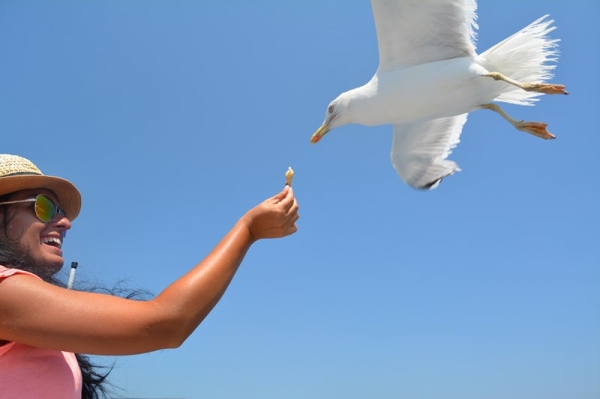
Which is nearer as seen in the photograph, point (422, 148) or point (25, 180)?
point (25, 180)

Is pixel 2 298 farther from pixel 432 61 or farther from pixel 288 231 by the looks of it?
pixel 432 61

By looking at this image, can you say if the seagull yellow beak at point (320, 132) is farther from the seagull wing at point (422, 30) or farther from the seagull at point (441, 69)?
the seagull wing at point (422, 30)

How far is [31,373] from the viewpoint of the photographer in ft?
4.35

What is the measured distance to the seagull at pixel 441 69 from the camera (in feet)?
16.9

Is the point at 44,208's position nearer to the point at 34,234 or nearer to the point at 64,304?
the point at 34,234

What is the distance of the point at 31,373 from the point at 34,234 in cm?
43

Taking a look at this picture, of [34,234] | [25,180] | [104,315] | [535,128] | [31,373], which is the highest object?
[535,128]

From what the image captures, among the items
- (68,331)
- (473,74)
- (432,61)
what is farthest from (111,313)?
(432,61)

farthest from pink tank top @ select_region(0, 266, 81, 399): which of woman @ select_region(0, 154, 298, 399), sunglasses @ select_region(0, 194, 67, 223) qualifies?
sunglasses @ select_region(0, 194, 67, 223)

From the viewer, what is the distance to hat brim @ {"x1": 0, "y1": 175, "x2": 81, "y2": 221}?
1.60 metres

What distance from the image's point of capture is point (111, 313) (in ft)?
3.88

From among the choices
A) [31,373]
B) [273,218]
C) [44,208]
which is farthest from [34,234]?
[273,218]

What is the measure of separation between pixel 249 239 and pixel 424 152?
5.64 m

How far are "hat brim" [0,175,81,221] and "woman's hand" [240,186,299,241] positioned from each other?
679 millimetres
